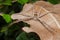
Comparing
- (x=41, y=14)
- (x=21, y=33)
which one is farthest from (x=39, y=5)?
(x=21, y=33)

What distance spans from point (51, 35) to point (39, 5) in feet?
0.91

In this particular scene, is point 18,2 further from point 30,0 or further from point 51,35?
point 51,35

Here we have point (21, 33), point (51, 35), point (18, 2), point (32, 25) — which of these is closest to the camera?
point (51, 35)

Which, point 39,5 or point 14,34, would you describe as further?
point 14,34

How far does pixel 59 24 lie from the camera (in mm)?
944

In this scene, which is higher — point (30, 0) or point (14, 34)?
point (30, 0)

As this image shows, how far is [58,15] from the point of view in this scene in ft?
3.40

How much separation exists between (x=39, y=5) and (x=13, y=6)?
0.89ft

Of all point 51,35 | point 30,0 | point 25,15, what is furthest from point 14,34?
point 51,35

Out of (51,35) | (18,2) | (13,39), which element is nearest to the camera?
(51,35)

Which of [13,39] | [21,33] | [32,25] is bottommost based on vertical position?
[13,39]

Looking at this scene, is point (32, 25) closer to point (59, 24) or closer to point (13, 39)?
point (59, 24)

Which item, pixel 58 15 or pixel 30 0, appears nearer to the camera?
pixel 58 15

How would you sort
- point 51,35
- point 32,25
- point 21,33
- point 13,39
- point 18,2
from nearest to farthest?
point 51,35
point 32,25
point 21,33
point 13,39
point 18,2
